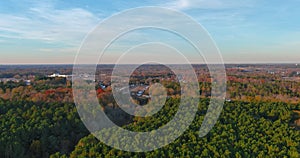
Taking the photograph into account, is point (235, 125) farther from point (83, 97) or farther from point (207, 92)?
point (83, 97)

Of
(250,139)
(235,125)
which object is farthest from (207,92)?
(250,139)

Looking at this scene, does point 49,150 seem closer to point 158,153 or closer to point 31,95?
point 158,153

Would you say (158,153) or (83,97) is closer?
(158,153)

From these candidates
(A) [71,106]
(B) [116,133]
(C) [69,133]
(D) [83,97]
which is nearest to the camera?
(B) [116,133]

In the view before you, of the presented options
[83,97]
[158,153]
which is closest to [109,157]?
[158,153]

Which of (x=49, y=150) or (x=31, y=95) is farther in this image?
(x=31, y=95)

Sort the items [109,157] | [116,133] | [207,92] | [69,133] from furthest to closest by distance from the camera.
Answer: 1. [207,92]
2. [69,133]
3. [116,133]
4. [109,157]

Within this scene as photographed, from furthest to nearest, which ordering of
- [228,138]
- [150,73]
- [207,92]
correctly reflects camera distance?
[150,73] → [207,92] → [228,138]

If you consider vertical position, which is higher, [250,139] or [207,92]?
[207,92]

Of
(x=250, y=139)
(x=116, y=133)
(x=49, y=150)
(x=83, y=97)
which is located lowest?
(x=49, y=150)

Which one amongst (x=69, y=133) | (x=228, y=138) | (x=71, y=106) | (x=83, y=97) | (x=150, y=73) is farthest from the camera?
(x=150, y=73)
